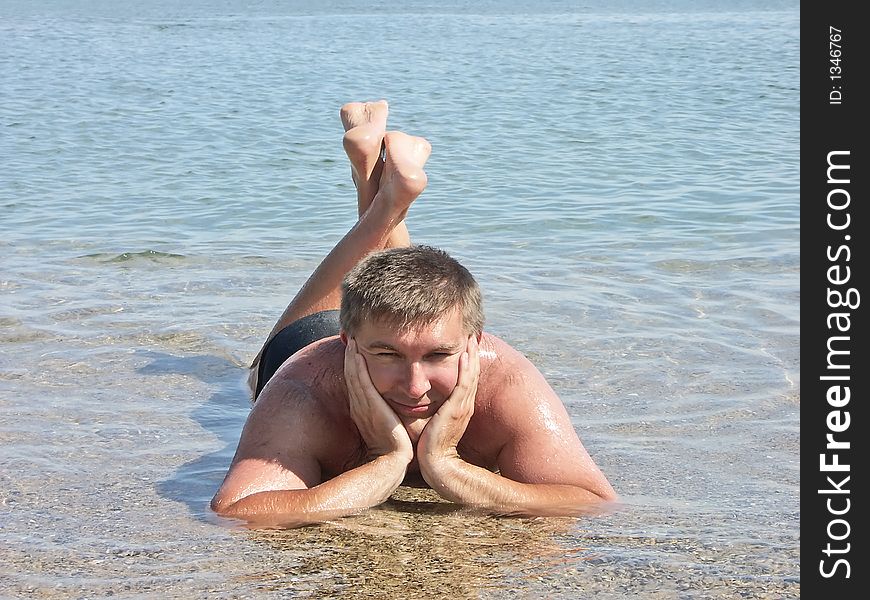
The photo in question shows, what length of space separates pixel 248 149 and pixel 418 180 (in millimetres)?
10917

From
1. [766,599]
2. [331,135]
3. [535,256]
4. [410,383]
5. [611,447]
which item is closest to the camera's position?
[766,599]

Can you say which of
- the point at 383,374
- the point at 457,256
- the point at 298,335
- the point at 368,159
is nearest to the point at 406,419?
the point at 383,374

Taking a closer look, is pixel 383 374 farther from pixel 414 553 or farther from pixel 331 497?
pixel 414 553

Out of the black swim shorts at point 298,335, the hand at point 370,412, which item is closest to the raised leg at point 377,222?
the black swim shorts at point 298,335

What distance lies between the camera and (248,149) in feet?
53.5

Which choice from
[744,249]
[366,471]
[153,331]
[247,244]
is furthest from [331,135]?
[366,471]

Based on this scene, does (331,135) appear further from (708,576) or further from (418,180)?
(708,576)

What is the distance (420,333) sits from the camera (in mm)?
4164

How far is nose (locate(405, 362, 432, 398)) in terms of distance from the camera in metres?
4.25

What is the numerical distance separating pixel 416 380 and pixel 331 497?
0.56 metres

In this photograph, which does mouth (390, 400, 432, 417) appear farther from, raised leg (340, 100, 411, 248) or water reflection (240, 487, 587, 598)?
raised leg (340, 100, 411, 248)

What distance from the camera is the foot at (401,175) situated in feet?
19.0

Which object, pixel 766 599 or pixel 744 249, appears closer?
pixel 766 599

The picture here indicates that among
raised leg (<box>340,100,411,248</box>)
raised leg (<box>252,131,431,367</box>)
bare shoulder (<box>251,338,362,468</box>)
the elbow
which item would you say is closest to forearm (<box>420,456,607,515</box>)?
bare shoulder (<box>251,338,362,468</box>)
